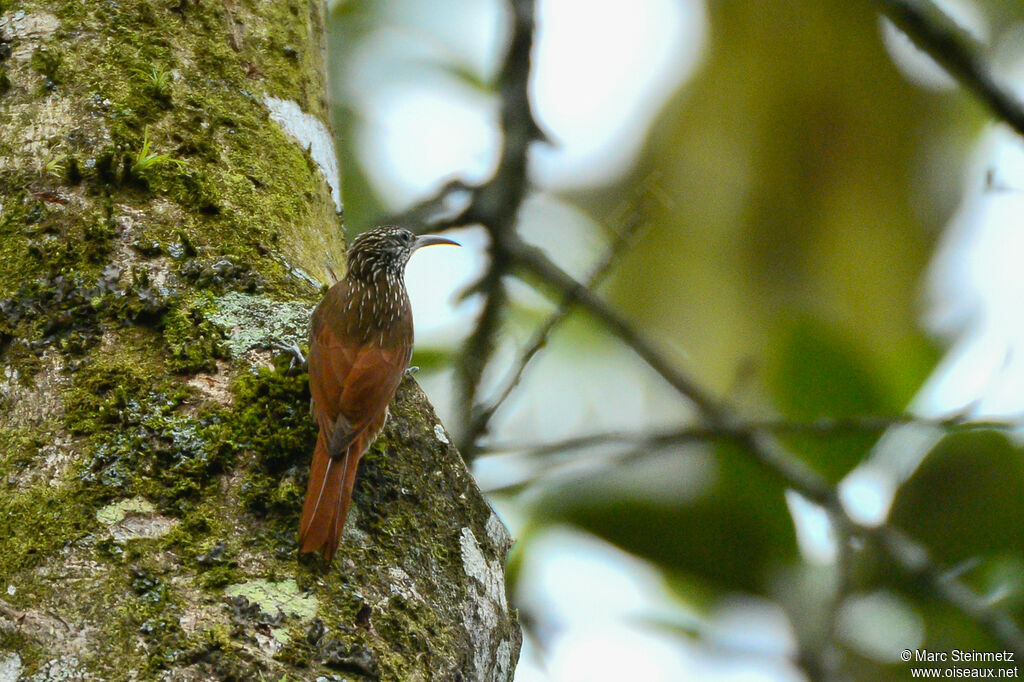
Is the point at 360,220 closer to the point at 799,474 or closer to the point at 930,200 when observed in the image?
the point at 799,474

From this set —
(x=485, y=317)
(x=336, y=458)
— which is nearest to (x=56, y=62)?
(x=336, y=458)

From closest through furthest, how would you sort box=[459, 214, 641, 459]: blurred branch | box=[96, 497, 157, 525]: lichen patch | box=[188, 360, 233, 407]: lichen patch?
1. box=[96, 497, 157, 525]: lichen patch
2. box=[188, 360, 233, 407]: lichen patch
3. box=[459, 214, 641, 459]: blurred branch

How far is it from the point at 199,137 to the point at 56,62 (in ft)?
1.30

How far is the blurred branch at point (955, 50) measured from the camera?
11.2 ft

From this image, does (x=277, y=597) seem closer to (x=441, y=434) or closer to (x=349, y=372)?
(x=441, y=434)

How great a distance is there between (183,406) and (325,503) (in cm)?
40

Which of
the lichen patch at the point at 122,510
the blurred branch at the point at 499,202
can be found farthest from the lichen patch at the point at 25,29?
the blurred branch at the point at 499,202

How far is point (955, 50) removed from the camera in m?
3.53

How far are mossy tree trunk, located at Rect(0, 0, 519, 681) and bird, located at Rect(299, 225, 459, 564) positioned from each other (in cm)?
6

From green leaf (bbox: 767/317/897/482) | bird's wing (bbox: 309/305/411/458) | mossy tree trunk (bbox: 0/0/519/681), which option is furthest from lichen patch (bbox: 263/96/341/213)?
green leaf (bbox: 767/317/897/482)

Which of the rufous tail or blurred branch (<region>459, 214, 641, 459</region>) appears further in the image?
blurred branch (<region>459, 214, 641, 459</region>)

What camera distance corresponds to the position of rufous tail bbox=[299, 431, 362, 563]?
74.0 inches

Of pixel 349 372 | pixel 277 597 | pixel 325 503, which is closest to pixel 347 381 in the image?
pixel 349 372

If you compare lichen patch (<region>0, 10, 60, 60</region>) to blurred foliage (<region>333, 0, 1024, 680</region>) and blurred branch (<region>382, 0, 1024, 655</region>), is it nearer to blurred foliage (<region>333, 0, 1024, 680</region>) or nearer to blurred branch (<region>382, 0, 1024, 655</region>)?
blurred branch (<region>382, 0, 1024, 655</region>)
